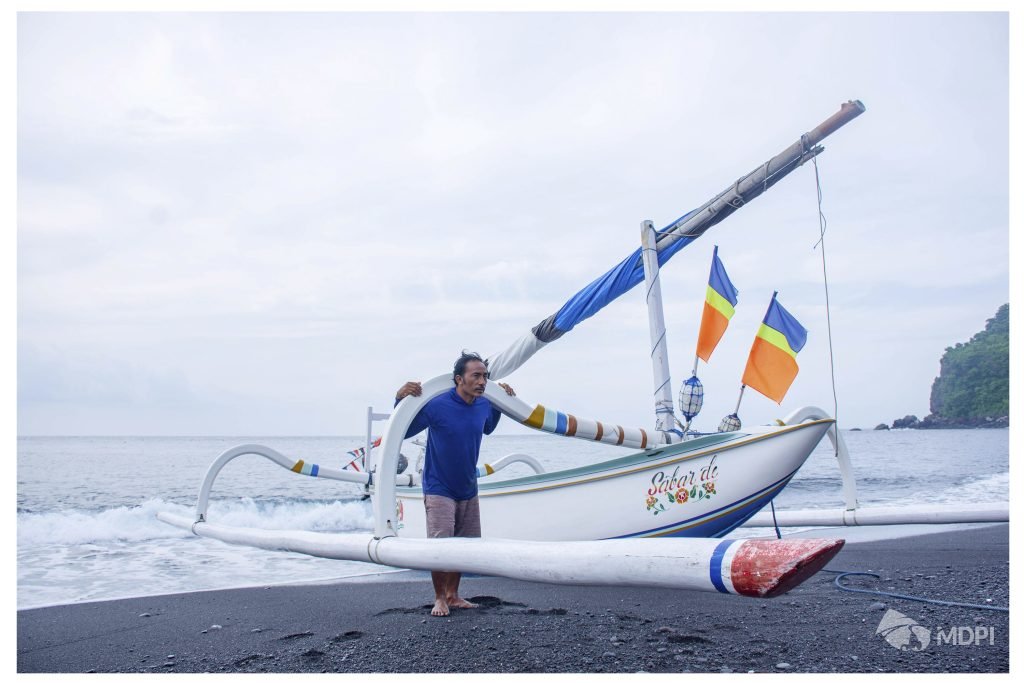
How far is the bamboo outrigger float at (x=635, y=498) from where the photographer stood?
221 cm

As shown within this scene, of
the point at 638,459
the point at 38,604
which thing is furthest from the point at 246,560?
the point at 638,459

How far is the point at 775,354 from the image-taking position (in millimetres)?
6676

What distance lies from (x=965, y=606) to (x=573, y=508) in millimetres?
2806

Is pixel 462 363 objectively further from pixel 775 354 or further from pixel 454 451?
pixel 775 354

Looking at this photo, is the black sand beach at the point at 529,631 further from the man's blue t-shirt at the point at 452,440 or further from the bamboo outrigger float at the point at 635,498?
the man's blue t-shirt at the point at 452,440

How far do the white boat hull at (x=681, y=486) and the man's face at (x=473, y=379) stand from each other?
1.16m

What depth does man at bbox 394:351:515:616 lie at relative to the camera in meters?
4.53

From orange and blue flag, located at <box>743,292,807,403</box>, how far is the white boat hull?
4.19 ft

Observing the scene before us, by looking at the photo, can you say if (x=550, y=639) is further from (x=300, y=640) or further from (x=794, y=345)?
(x=794, y=345)

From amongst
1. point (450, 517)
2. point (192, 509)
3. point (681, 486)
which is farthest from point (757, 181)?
point (192, 509)

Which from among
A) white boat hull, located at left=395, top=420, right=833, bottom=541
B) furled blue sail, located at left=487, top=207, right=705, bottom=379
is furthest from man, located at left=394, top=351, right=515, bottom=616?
furled blue sail, located at left=487, top=207, right=705, bottom=379

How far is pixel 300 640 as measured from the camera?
13.7 feet

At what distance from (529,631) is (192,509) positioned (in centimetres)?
1244

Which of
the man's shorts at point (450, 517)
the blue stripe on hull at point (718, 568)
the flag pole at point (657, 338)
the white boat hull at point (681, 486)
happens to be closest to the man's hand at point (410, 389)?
the man's shorts at point (450, 517)
